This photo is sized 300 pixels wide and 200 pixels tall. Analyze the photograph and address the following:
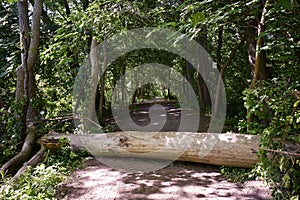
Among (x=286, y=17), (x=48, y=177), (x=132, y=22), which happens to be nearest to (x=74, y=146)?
(x=48, y=177)

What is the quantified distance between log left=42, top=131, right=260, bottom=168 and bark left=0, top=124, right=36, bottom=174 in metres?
0.84

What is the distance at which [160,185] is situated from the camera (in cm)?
348

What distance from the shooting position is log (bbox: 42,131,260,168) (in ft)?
12.4

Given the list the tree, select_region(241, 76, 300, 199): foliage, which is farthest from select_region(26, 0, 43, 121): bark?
select_region(241, 76, 300, 199): foliage

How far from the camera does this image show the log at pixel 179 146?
12.4ft

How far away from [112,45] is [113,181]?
5.15 metres

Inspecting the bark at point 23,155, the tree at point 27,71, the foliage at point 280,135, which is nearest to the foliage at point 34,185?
the bark at point 23,155

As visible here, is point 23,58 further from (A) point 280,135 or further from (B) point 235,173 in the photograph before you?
(A) point 280,135

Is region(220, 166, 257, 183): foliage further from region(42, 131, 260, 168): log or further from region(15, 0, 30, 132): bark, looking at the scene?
region(15, 0, 30, 132): bark

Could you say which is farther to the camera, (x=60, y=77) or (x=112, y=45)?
(x=112, y=45)

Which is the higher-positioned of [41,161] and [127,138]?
[127,138]

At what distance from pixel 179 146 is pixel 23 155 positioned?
3.00 meters

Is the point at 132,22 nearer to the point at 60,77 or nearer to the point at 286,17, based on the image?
the point at 60,77

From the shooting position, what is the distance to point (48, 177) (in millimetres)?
3344
